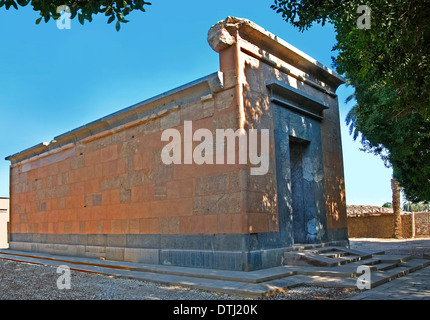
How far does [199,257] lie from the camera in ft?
25.1

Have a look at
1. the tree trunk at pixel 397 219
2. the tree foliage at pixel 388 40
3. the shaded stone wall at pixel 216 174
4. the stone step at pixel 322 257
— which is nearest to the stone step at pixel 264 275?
the stone step at pixel 322 257

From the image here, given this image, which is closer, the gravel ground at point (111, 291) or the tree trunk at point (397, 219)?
the gravel ground at point (111, 291)

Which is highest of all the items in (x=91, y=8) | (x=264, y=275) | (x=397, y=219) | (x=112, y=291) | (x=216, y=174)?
(x=91, y=8)

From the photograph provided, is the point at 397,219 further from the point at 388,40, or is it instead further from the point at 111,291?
the point at 111,291

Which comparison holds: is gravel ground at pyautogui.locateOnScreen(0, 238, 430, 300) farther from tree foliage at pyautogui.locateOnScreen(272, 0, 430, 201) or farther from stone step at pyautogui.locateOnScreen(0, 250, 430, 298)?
tree foliage at pyautogui.locateOnScreen(272, 0, 430, 201)

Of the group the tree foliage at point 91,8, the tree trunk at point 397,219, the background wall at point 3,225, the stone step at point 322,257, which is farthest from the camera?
the background wall at point 3,225

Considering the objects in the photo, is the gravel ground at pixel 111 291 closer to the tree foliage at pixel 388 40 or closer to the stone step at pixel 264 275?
the stone step at pixel 264 275

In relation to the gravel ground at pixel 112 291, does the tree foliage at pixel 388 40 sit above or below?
above

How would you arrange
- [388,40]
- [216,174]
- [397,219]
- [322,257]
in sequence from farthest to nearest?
[397,219] < [216,174] < [322,257] < [388,40]

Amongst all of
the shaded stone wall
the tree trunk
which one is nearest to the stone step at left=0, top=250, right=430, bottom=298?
the shaded stone wall

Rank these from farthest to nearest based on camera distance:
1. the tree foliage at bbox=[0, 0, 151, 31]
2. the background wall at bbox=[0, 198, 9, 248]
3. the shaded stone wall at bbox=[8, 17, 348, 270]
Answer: the background wall at bbox=[0, 198, 9, 248] < the shaded stone wall at bbox=[8, 17, 348, 270] < the tree foliage at bbox=[0, 0, 151, 31]

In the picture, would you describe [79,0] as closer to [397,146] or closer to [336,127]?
[336,127]

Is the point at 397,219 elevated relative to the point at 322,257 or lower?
lower

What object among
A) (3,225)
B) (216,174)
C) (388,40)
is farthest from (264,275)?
(3,225)
